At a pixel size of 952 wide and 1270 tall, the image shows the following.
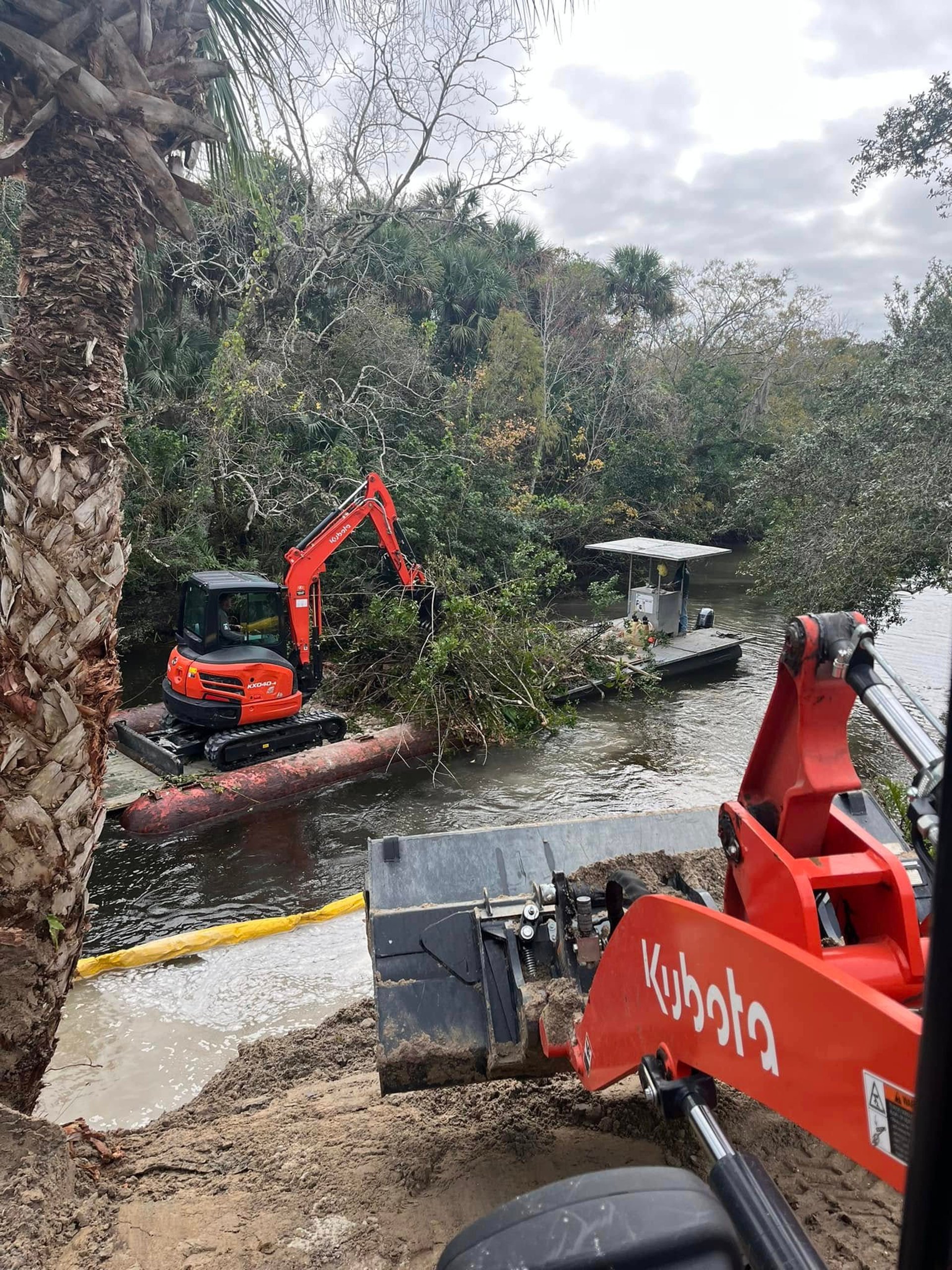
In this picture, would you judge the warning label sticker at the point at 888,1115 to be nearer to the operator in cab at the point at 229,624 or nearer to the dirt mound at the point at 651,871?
the dirt mound at the point at 651,871

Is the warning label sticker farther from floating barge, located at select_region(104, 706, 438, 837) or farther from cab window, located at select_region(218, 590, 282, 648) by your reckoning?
cab window, located at select_region(218, 590, 282, 648)

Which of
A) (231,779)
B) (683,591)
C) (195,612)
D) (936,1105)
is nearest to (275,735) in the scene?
(231,779)

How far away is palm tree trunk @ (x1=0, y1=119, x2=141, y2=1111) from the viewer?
3.58m

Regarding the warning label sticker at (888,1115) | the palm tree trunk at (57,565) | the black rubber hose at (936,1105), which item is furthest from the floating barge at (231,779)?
the black rubber hose at (936,1105)

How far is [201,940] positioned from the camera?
688 centimetres

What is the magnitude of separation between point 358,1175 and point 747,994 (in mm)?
2336

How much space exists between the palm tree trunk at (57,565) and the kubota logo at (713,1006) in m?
2.55

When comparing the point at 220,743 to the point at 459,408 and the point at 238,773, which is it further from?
the point at 459,408

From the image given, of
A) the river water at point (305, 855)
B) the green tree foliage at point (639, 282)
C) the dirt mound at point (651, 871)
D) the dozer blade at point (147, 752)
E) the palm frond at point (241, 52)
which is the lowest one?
the river water at point (305, 855)

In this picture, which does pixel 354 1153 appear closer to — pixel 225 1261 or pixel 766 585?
pixel 225 1261

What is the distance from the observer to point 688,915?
7.63 ft

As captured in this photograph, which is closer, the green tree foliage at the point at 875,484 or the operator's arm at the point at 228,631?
the operator's arm at the point at 228,631

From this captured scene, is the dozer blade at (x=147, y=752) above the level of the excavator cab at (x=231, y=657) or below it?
below

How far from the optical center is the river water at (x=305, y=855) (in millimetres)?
5633
